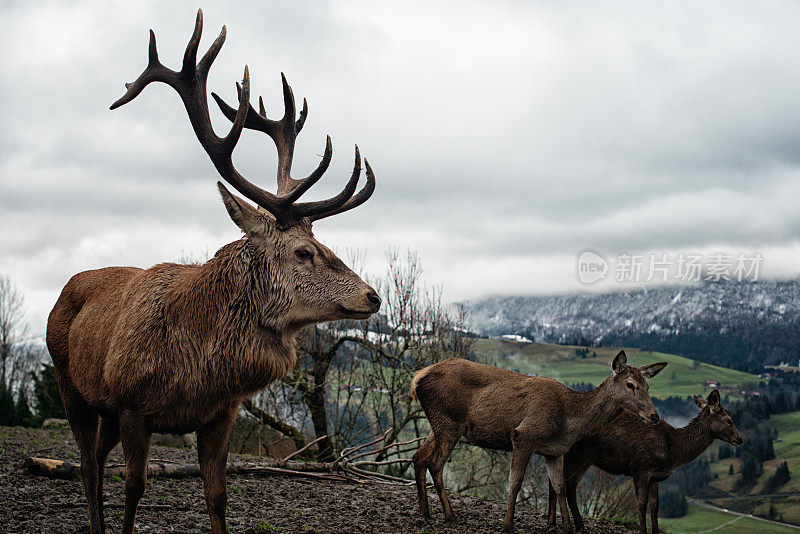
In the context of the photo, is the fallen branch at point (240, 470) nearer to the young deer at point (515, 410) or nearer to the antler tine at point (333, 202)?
the young deer at point (515, 410)

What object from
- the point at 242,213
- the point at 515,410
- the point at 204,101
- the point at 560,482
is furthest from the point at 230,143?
the point at 560,482

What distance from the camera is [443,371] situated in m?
9.42

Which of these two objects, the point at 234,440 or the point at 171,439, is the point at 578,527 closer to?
the point at 171,439

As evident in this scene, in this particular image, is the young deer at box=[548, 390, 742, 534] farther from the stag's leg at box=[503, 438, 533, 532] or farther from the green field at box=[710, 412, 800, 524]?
the green field at box=[710, 412, 800, 524]

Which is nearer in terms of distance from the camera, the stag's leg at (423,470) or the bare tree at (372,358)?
the stag's leg at (423,470)

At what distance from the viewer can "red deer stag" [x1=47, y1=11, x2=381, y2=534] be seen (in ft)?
17.4

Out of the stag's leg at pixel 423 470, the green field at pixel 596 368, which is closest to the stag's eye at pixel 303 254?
the stag's leg at pixel 423 470

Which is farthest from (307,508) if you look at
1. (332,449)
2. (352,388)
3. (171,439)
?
(352,388)

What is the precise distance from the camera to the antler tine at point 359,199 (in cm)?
590

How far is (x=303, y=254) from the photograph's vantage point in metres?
5.65

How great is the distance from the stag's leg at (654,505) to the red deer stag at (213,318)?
6561 mm

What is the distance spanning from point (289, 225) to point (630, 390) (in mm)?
5864

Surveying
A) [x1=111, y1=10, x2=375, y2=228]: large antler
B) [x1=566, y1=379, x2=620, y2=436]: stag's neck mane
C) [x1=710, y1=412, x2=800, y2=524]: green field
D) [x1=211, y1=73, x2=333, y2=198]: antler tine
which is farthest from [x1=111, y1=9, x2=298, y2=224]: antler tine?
[x1=710, y1=412, x2=800, y2=524]: green field

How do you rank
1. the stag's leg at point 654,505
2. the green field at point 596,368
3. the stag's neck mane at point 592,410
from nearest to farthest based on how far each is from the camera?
the stag's neck mane at point 592,410 < the stag's leg at point 654,505 < the green field at point 596,368
